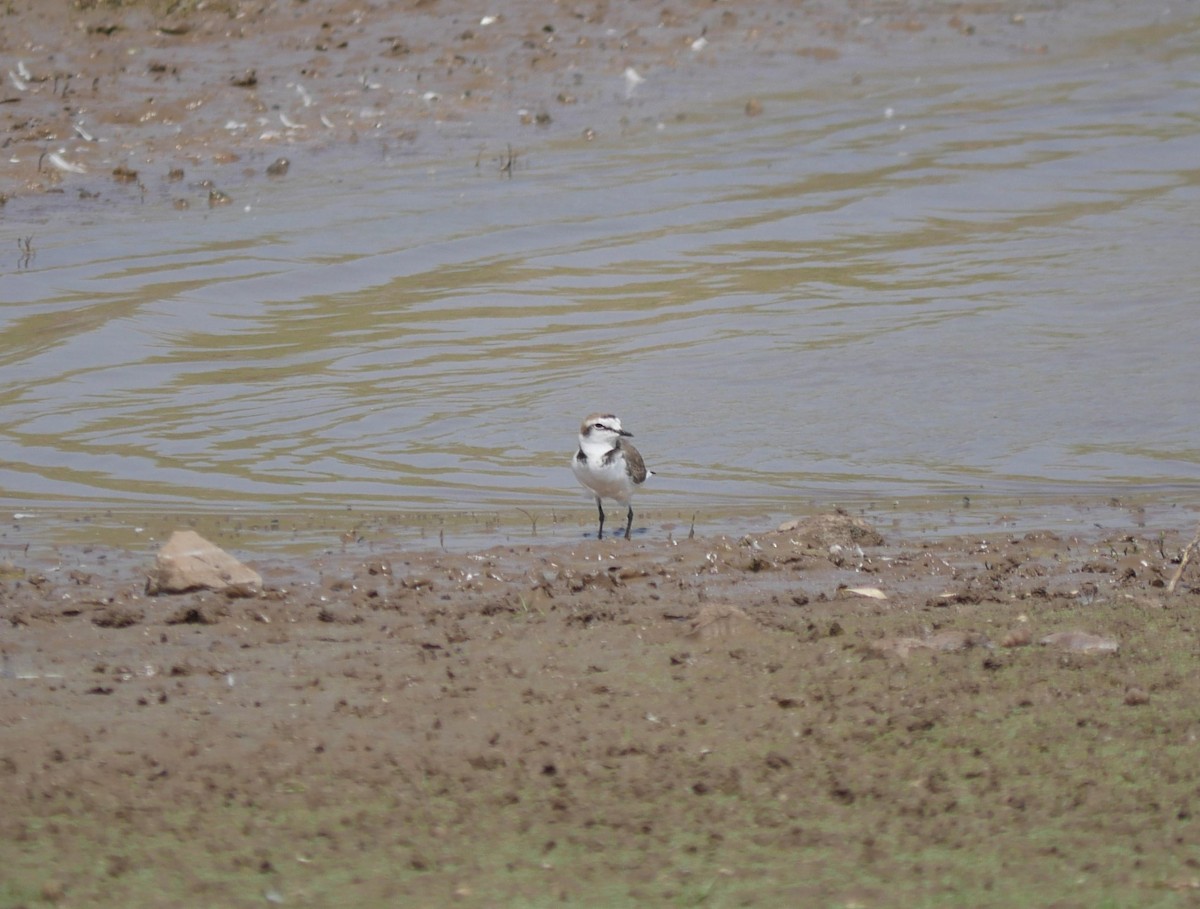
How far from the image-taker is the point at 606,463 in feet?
28.7

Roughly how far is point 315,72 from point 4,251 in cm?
564

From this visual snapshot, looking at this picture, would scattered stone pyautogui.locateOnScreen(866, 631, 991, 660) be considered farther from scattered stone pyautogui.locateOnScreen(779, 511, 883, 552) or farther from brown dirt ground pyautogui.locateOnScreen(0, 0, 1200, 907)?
scattered stone pyautogui.locateOnScreen(779, 511, 883, 552)

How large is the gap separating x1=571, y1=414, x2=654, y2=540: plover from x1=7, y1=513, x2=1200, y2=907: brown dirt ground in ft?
5.01

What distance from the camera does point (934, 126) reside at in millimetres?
20250

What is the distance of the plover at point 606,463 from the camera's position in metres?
8.74

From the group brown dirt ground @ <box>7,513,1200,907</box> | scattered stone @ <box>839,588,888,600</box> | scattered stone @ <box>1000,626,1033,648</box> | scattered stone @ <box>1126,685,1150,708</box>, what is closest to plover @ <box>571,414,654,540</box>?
brown dirt ground @ <box>7,513,1200,907</box>

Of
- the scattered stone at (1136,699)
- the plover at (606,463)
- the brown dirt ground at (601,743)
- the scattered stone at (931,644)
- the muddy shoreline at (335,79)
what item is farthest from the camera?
the muddy shoreline at (335,79)

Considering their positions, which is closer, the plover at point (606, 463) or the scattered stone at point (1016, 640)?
the scattered stone at point (1016, 640)

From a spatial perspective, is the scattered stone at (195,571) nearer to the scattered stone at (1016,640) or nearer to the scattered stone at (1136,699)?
the scattered stone at (1016,640)

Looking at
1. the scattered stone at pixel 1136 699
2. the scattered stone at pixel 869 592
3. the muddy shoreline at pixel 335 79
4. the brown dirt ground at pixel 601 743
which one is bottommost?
the brown dirt ground at pixel 601 743

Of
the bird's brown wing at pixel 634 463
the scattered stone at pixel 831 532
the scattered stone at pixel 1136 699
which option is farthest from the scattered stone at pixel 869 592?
the bird's brown wing at pixel 634 463

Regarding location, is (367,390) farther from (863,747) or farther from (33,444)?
(863,747)

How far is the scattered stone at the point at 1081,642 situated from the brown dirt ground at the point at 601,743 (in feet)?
Answer: 0.09

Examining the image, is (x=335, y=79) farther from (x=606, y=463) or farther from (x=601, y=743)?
(x=601, y=743)
